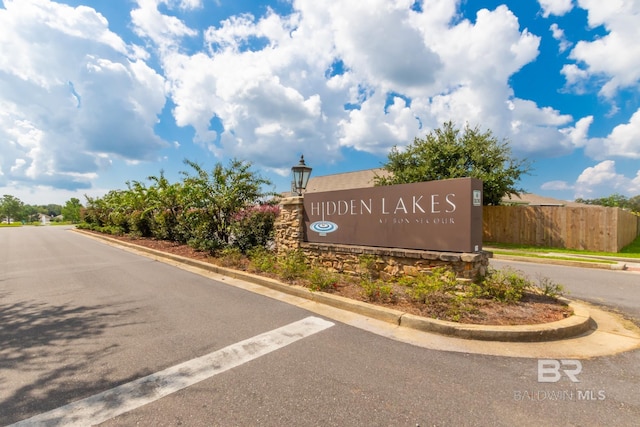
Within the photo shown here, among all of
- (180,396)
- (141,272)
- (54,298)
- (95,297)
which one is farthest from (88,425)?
(141,272)

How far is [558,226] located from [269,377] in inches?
691

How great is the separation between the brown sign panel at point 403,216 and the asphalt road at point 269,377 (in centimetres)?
272

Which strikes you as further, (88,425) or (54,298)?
(54,298)

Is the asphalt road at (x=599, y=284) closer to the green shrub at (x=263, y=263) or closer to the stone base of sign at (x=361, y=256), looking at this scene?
the stone base of sign at (x=361, y=256)

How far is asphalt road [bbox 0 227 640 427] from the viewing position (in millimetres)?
2557

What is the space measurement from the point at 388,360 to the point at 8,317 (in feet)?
20.5

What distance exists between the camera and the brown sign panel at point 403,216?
5.78m

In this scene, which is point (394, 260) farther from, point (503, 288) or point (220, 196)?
point (220, 196)

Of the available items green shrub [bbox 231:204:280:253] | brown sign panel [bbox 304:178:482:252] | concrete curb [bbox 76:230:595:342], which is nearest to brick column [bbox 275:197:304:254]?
brown sign panel [bbox 304:178:482:252]

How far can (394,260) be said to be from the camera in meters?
6.70

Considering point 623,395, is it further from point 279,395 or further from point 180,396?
point 180,396

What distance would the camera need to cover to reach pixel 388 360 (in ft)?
11.4

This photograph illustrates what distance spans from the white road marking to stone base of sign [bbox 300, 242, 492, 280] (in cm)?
300

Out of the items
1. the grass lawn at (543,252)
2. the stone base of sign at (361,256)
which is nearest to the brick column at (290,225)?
the stone base of sign at (361,256)
